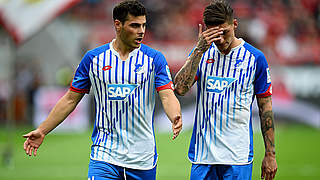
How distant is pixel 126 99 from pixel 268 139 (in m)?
1.34

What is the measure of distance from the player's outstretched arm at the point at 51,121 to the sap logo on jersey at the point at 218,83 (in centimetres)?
117

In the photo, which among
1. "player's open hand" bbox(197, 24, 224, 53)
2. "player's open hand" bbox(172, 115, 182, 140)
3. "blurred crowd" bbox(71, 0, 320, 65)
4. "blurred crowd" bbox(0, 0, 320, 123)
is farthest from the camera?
"blurred crowd" bbox(71, 0, 320, 65)

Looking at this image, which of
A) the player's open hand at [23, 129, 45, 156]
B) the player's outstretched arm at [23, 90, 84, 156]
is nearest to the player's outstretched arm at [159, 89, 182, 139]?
the player's outstretched arm at [23, 90, 84, 156]

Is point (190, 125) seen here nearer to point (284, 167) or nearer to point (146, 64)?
point (284, 167)

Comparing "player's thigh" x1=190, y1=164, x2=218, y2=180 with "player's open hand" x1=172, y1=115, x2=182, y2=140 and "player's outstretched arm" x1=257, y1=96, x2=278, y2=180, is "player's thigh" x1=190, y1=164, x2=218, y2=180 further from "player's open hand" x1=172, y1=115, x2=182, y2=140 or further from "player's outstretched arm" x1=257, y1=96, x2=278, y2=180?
"player's open hand" x1=172, y1=115, x2=182, y2=140

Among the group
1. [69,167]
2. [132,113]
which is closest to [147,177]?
[132,113]

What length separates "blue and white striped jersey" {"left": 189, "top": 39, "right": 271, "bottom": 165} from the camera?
5.43 meters

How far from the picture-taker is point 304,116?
2028 cm

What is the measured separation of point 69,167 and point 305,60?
11343mm

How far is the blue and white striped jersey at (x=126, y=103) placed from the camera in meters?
5.35

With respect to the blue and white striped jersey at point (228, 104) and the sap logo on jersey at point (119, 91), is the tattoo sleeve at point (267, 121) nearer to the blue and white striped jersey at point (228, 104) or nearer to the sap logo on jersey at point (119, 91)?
the blue and white striped jersey at point (228, 104)

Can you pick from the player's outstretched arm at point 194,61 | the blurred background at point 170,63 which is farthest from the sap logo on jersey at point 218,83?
the blurred background at point 170,63

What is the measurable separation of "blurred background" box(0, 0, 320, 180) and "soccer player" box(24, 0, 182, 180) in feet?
29.9

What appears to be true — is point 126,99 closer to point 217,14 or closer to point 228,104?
point 228,104
